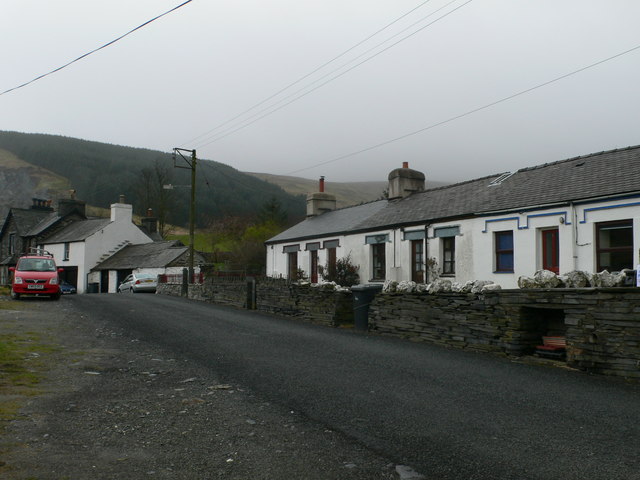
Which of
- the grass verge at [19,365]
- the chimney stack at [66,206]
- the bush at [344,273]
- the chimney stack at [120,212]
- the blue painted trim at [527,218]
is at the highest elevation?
the chimney stack at [66,206]

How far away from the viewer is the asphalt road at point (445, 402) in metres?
4.88

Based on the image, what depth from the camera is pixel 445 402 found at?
22.8 ft

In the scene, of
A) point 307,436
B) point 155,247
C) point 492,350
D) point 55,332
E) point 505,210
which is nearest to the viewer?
point 307,436

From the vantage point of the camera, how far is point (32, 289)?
24.4m

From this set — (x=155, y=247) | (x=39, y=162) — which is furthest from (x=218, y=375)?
(x=39, y=162)

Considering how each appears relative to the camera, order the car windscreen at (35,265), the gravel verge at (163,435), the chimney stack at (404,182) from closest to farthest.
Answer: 1. the gravel verge at (163,435)
2. the car windscreen at (35,265)
3. the chimney stack at (404,182)

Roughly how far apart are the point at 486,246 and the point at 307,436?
1620 centimetres

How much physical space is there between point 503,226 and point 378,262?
309 inches

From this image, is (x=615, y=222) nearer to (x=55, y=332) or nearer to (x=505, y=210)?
(x=505, y=210)

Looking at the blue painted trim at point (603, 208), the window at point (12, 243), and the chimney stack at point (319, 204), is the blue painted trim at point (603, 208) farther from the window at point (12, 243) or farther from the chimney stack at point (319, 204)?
the window at point (12, 243)

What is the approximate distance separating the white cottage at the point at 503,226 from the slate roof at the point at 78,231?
31.5 m

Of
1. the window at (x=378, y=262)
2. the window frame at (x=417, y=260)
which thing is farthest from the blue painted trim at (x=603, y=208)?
the window at (x=378, y=262)

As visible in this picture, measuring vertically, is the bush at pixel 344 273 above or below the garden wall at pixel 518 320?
above

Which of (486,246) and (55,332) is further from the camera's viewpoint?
(486,246)
